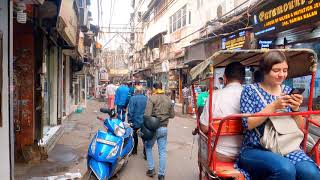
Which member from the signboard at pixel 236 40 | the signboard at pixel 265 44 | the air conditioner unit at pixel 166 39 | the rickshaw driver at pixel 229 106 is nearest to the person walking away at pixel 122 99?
the signboard at pixel 265 44

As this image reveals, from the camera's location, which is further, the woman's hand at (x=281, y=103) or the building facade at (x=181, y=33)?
the building facade at (x=181, y=33)

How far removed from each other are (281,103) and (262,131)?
1.29 feet

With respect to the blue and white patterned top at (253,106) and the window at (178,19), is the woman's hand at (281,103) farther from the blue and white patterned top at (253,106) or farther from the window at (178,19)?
the window at (178,19)

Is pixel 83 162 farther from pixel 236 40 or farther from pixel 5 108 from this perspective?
pixel 236 40

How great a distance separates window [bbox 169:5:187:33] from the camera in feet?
85.5

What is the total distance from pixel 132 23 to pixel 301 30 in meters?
49.7

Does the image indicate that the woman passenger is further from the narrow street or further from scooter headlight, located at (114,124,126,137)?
the narrow street

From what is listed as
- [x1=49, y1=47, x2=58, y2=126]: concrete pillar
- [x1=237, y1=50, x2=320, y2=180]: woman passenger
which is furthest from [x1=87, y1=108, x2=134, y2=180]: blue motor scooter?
[x1=49, y1=47, x2=58, y2=126]: concrete pillar

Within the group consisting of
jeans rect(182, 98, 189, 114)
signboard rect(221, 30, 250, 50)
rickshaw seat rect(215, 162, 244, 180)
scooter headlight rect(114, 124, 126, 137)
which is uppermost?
signboard rect(221, 30, 250, 50)

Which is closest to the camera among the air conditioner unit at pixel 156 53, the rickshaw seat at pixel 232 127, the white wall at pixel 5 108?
the rickshaw seat at pixel 232 127

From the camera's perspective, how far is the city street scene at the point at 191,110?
3484 mm

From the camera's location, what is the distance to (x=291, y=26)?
Answer: 10.4 m

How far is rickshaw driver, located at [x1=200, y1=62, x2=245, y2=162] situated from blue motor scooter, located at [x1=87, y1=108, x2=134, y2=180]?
7.68 feet

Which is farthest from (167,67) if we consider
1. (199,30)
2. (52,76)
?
(52,76)
